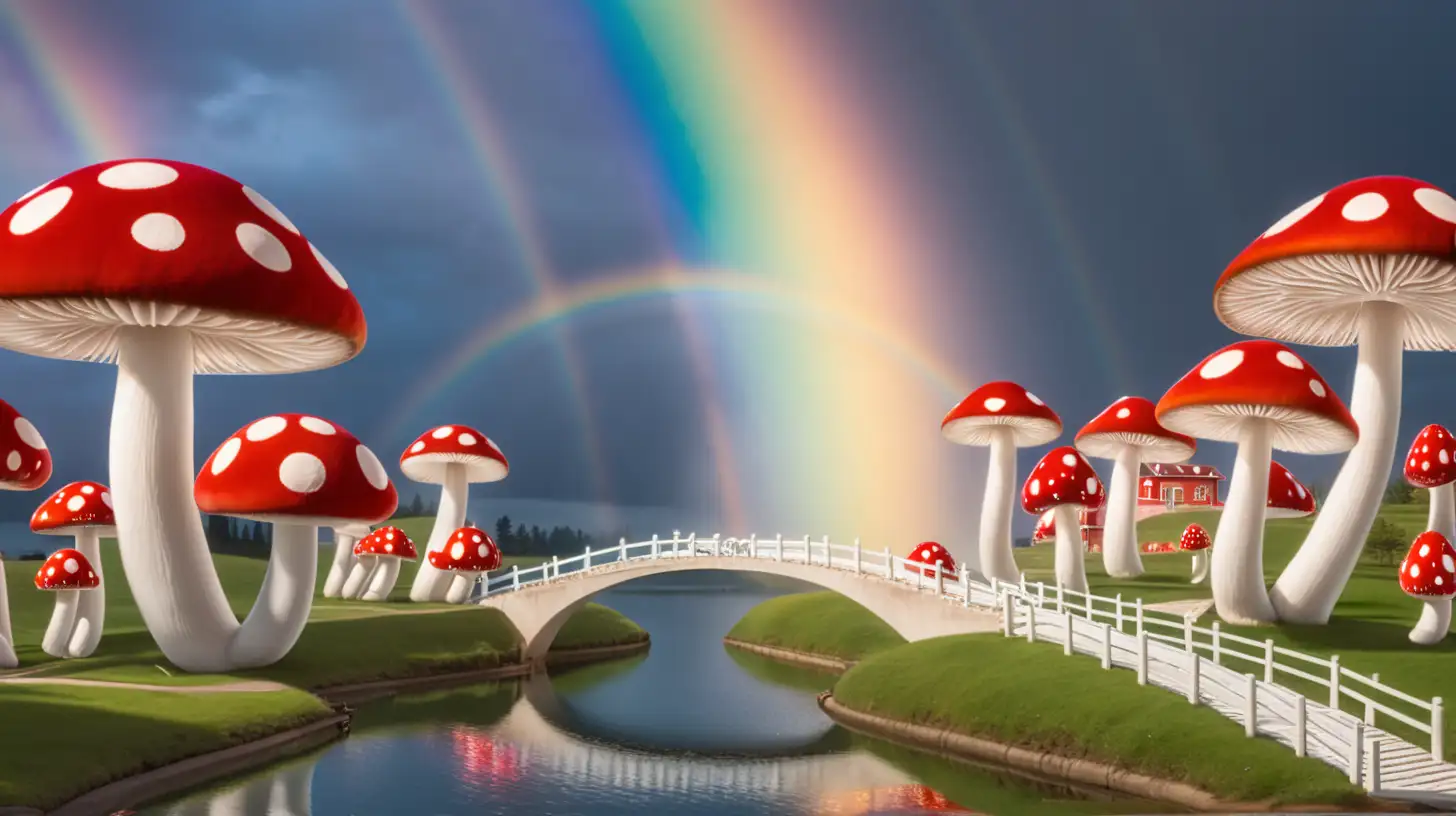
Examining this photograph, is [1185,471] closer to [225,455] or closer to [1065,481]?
[1065,481]

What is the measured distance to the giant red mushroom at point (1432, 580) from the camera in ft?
81.5

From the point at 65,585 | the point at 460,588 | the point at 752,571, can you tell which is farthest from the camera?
the point at 460,588

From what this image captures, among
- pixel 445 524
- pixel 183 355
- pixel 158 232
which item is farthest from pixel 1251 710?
pixel 445 524

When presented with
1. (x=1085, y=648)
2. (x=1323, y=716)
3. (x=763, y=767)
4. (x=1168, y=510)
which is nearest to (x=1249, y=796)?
(x=1323, y=716)

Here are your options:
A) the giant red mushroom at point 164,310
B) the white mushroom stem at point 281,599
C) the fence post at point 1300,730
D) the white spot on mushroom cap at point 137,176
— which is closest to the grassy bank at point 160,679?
the white mushroom stem at point 281,599

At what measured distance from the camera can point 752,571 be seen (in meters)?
40.5

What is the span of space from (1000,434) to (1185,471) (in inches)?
1964

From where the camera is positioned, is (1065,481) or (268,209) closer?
(268,209)

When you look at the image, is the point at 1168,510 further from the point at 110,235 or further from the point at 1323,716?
the point at 110,235

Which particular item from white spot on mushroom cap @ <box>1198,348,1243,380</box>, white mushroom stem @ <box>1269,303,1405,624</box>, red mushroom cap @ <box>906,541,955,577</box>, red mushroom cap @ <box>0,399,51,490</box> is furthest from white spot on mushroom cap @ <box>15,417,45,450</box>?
white mushroom stem @ <box>1269,303,1405,624</box>

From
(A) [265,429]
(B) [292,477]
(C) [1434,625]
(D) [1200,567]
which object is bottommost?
(C) [1434,625]

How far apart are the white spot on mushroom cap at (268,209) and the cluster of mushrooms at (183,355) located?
0.05 meters

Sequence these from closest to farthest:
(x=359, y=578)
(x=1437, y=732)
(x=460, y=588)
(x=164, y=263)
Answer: (x=1437, y=732)
(x=164, y=263)
(x=460, y=588)
(x=359, y=578)

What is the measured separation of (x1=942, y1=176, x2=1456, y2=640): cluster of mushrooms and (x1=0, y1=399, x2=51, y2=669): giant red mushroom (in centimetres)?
2579
